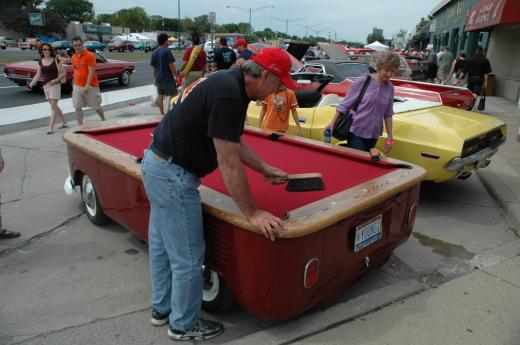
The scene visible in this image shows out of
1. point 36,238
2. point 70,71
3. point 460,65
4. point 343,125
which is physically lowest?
point 36,238

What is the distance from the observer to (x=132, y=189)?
2.93 metres

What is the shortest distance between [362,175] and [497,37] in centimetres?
1533

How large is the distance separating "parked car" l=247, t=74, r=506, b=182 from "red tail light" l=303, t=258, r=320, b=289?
241 centimetres

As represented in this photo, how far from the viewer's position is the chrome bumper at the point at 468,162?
399 cm

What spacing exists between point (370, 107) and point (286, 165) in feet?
4.27

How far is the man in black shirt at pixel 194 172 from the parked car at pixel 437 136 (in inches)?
89.8

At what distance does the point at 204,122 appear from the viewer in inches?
78.2

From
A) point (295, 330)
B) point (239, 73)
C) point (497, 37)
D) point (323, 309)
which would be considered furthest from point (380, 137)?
point (497, 37)

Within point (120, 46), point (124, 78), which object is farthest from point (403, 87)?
point (120, 46)

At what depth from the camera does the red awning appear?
34.8 feet

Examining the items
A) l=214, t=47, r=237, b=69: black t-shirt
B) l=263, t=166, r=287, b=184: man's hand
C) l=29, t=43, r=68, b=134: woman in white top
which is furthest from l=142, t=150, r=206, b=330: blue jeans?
l=214, t=47, r=237, b=69: black t-shirt

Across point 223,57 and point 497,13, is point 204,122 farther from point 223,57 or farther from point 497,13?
point 497,13

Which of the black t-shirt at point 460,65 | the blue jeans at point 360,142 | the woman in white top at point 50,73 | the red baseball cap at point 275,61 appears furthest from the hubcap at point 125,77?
the red baseball cap at point 275,61

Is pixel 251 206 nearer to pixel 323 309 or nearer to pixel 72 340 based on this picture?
pixel 323 309
